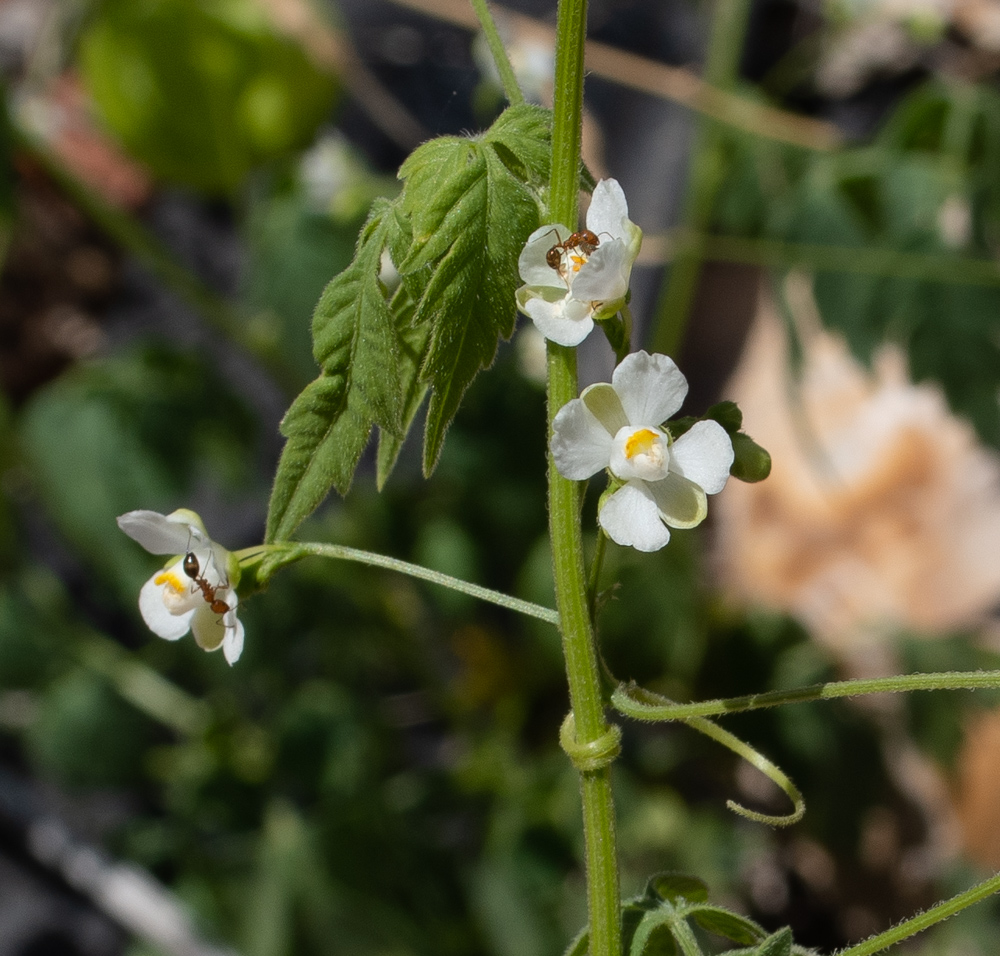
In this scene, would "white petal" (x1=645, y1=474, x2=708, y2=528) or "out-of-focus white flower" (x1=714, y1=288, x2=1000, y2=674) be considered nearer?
"white petal" (x1=645, y1=474, x2=708, y2=528)

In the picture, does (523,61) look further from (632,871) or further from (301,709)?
(632,871)

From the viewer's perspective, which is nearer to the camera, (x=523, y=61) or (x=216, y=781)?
(x=216, y=781)

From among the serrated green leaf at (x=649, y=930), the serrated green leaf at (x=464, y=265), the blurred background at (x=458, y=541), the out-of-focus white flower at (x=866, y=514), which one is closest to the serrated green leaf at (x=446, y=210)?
the serrated green leaf at (x=464, y=265)

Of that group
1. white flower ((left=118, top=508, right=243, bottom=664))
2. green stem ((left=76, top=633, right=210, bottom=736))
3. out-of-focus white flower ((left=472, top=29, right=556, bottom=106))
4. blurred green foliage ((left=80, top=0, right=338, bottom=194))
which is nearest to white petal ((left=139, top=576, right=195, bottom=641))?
white flower ((left=118, top=508, right=243, bottom=664))

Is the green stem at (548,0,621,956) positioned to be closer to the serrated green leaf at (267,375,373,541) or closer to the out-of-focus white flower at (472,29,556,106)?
the serrated green leaf at (267,375,373,541)

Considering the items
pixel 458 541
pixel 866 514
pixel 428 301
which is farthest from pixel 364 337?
pixel 866 514

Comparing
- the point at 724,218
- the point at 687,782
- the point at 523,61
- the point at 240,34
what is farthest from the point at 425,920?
the point at 240,34

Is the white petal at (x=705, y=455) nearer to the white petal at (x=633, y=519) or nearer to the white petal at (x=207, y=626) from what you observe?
the white petal at (x=633, y=519)
